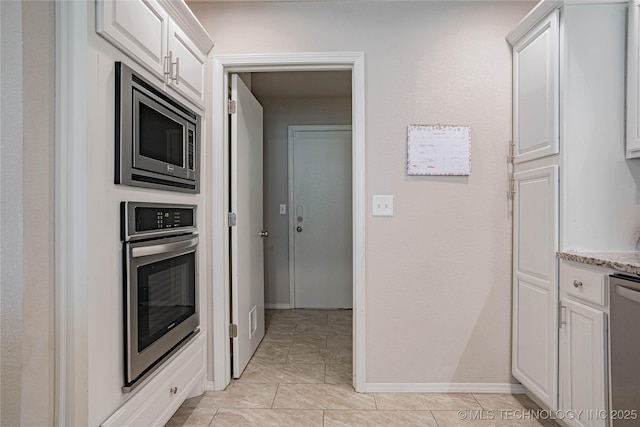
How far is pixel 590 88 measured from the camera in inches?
69.2

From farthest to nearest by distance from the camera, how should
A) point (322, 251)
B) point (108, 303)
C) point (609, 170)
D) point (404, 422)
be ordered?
point (322, 251), point (404, 422), point (609, 170), point (108, 303)

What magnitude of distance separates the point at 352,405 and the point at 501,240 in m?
1.33

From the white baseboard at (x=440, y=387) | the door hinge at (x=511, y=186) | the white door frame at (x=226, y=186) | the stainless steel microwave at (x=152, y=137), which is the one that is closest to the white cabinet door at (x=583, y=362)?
the white baseboard at (x=440, y=387)

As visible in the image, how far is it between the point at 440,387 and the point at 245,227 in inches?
64.1

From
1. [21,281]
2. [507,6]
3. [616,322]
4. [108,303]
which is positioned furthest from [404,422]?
[507,6]

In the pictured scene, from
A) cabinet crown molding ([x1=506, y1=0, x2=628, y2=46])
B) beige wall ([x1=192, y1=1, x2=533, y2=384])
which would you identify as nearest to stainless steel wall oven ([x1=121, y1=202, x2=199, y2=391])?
beige wall ([x1=192, y1=1, x2=533, y2=384])

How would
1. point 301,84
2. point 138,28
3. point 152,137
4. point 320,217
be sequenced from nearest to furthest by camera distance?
1. point 138,28
2. point 152,137
3. point 301,84
4. point 320,217

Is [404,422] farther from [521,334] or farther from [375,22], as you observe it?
[375,22]

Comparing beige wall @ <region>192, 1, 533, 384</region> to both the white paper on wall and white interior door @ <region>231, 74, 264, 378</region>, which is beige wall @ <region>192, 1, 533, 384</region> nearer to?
the white paper on wall

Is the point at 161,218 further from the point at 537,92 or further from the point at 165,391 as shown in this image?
the point at 537,92

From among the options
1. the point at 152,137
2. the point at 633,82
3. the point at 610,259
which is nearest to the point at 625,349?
the point at 610,259

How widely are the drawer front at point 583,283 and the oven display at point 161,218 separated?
1.87 metres

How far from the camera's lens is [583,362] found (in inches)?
62.9

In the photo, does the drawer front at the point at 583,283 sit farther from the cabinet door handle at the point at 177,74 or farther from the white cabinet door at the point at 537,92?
the cabinet door handle at the point at 177,74
